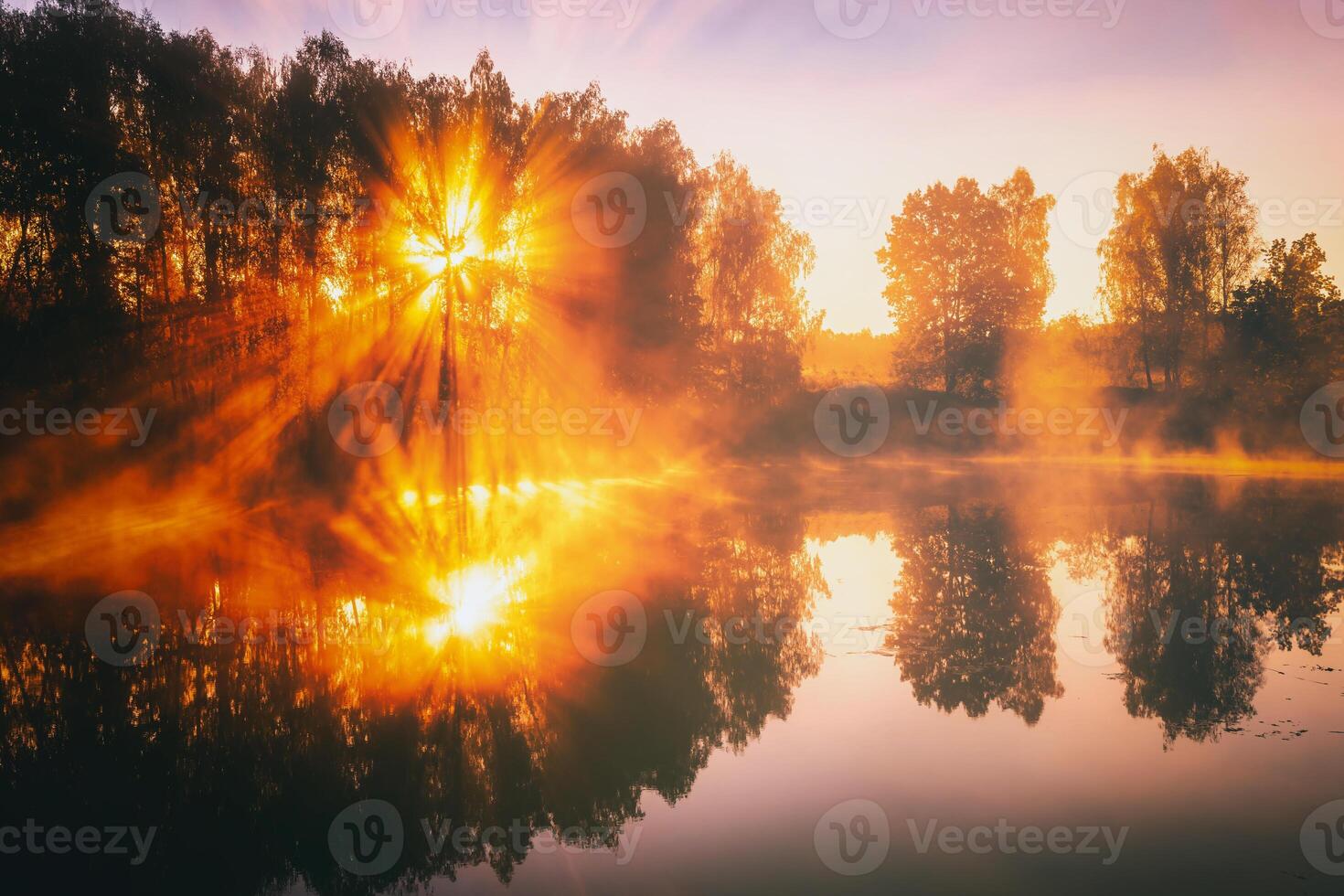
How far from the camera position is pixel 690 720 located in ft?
27.0

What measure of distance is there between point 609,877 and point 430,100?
3425 cm

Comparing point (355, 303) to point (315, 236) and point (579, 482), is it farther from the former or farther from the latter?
point (579, 482)

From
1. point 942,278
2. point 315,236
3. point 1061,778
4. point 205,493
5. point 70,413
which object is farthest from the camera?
point 942,278

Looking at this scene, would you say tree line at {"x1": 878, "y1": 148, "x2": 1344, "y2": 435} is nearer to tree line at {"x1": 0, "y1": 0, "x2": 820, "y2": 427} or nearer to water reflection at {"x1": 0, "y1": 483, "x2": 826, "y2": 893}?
tree line at {"x1": 0, "y1": 0, "x2": 820, "y2": 427}

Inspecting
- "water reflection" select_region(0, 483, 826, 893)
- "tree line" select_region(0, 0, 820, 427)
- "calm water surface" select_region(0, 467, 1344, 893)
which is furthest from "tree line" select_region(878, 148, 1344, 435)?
"water reflection" select_region(0, 483, 826, 893)

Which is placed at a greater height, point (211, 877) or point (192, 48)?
point (192, 48)

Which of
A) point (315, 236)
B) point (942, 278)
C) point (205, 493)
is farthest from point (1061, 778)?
point (942, 278)

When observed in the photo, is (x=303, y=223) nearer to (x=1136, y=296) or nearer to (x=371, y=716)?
(x=371, y=716)

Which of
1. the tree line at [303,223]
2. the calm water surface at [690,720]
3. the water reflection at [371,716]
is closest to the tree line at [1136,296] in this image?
the tree line at [303,223]

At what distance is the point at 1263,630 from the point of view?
10828mm

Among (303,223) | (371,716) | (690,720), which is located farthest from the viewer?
(303,223)

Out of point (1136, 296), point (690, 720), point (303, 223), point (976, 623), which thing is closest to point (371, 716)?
point (690, 720)

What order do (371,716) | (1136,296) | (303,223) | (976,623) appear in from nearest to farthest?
(371,716), (976,623), (303,223), (1136,296)

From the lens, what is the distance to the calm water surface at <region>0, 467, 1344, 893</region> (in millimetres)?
5734
